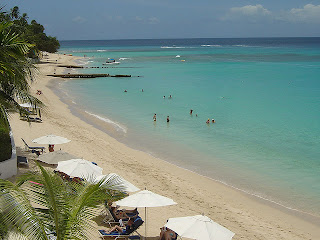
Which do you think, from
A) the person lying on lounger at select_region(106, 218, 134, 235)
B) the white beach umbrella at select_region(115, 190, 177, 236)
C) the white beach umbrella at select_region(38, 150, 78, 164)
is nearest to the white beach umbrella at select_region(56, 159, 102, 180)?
the white beach umbrella at select_region(38, 150, 78, 164)

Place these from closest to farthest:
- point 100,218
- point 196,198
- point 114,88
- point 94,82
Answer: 1. point 100,218
2. point 196,198
3. point 114,88
4. point 94,82

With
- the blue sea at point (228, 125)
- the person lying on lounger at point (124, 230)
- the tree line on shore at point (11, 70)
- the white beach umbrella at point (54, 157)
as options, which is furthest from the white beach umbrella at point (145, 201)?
the blue sea at point (228, 125)

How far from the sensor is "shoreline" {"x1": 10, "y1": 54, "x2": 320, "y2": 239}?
488 inches

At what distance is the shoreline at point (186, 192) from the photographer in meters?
12.4

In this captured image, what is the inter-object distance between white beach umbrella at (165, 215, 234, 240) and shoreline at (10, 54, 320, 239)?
211cm

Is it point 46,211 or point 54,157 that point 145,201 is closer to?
point 46,211

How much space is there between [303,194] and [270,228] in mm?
3873

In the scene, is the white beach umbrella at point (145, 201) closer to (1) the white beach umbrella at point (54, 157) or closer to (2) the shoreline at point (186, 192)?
(2) the shoreline at point (186, 192)

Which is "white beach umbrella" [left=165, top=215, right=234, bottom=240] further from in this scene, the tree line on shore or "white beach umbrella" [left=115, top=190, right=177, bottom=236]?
the tree line on shore

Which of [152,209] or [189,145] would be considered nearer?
[152,209]

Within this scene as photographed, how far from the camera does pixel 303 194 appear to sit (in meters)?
15.5

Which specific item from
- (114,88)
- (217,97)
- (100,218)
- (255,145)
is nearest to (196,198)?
(100,218)

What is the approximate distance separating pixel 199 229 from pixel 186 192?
19.9 ft

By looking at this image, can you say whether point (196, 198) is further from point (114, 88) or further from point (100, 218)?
point (114, 88)
